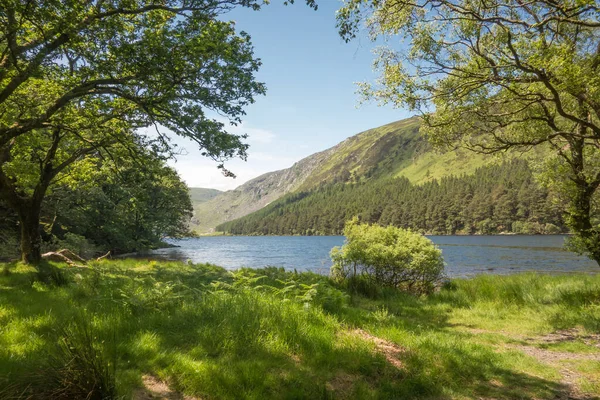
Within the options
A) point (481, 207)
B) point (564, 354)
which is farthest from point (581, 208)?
point (481, 207)

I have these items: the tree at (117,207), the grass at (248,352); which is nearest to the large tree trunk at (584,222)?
the grass at (248,352)

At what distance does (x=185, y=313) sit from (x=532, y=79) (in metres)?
10.7

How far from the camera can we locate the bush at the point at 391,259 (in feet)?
56.5

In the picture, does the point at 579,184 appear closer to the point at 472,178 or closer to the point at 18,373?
the point at 18,373

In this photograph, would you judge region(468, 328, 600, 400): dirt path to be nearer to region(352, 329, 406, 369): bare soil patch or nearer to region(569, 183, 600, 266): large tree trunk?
region(352, 329, 406, 369): bare soil patch

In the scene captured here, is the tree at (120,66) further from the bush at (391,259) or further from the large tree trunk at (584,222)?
the large tree trunk at (584,222)

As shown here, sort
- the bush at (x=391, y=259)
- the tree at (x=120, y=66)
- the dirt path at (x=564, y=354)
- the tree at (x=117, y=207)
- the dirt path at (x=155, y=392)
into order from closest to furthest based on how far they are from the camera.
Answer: the dirt path at (x=155, y=392)
the dirt path at (x=564, y=354)
the tree at (x=120, y=66)
the tree at (x=117, y=207)
the bush at (x=391, y=259)

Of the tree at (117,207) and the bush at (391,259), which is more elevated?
the tree at (117,207)

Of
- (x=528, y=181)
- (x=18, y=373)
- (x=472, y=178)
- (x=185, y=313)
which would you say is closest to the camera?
(x=18, y=373)

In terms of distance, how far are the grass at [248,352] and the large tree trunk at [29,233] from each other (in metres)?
4.67

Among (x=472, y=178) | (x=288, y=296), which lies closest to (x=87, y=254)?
(x=288, y=296)

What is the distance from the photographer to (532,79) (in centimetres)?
914

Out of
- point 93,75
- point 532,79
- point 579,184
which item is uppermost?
point 93,75

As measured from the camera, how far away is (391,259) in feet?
56.9
